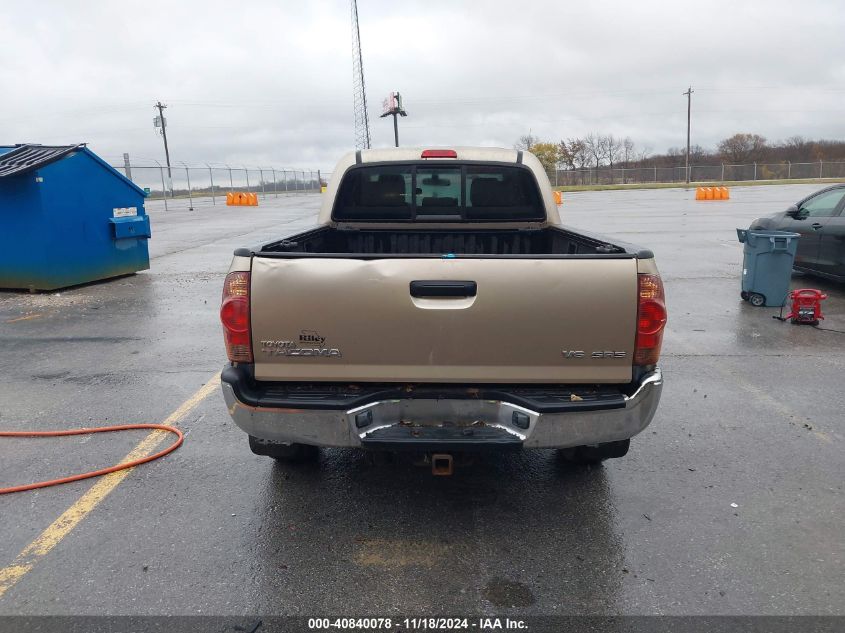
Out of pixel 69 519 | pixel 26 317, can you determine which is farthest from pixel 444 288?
pixel 26 317

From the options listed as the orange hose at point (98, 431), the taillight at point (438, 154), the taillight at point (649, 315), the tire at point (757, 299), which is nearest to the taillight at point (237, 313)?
the orange hose at point (98, 431)

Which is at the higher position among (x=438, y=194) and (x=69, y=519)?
(x=438, y=194)

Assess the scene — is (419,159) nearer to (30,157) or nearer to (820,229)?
(820,229)

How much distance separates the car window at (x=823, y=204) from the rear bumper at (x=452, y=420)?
8.22 metres

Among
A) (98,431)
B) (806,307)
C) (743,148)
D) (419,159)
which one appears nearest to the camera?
(98,431)

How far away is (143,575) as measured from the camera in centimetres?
301

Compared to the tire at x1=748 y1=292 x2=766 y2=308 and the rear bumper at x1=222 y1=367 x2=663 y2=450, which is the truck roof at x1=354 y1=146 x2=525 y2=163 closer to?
the rear bumper at x1=222 y1=367 x2=663 y2=450

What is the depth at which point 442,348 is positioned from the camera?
3.09m

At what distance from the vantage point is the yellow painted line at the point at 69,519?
10.0 feet

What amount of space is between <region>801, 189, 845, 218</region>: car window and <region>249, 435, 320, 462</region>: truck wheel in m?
8.88

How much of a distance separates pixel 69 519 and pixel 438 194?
3.51 meters

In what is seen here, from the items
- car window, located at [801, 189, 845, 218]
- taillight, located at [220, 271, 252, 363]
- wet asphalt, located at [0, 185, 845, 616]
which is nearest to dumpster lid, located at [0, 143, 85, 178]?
wet asphalt, located at [0, 185, 845, 616]

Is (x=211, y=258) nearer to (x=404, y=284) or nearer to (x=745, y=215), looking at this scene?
(x=404, y=284)

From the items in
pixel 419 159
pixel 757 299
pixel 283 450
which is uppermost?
pixel 419 159
